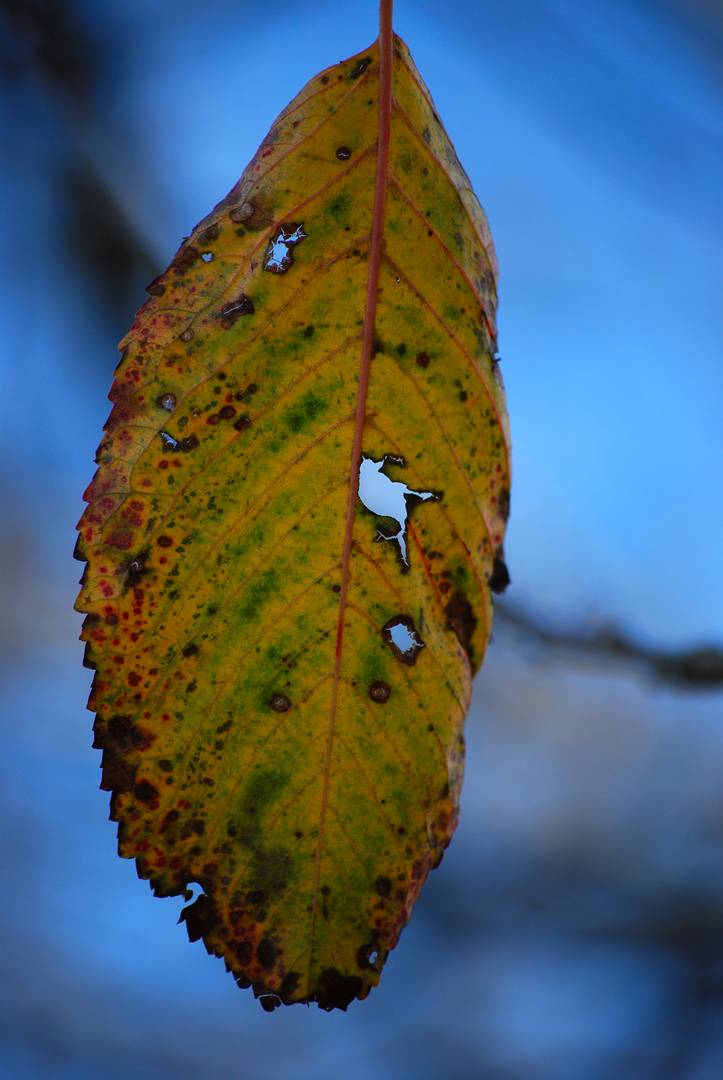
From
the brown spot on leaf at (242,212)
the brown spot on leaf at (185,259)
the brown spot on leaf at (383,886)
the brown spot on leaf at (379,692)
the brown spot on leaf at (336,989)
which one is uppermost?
the brown spot on leaf at (242,212)

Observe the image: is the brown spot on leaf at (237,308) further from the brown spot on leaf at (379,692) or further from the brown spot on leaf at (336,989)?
the brown spot on leaf at (336,989)

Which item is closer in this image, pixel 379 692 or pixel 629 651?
pixel 379 692

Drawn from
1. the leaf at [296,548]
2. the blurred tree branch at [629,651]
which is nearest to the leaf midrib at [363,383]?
the leaf at [296,548]

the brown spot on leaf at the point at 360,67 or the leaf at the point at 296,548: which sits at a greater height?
the brown spot on leaf at the point at 360,67

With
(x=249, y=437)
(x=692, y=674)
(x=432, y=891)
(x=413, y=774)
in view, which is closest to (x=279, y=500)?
(x=249, y=437)

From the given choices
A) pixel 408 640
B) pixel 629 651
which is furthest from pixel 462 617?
pixel 629 651

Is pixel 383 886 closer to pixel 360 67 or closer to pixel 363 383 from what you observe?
pixel 363 383

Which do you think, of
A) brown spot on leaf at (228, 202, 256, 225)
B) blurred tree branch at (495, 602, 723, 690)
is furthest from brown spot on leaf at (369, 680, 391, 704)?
blurred tree branch at (495, 602, 723, 690)

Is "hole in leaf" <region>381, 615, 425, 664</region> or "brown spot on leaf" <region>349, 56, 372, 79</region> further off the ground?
"brown spot on leaf" <region>349, 56, 372, 79</region>

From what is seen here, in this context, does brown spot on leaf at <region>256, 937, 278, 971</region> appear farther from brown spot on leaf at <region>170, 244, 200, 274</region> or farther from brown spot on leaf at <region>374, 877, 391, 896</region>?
brown spot on leaf at <region>170, 244, 200, 274</region>
